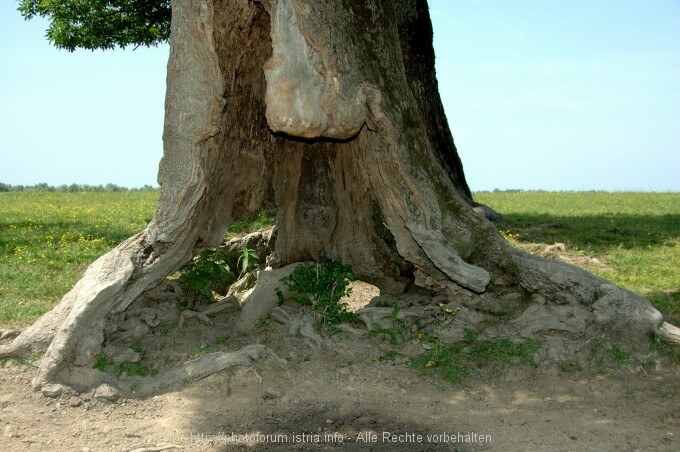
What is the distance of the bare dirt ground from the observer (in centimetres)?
486

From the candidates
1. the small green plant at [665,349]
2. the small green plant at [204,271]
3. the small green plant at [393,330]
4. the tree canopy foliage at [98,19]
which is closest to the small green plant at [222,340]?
the small green plant at [204,271]

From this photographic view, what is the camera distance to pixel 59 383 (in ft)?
18.4

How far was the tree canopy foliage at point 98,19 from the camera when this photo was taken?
506 inches

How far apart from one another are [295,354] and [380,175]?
172 centimetres

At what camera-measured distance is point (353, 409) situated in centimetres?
523

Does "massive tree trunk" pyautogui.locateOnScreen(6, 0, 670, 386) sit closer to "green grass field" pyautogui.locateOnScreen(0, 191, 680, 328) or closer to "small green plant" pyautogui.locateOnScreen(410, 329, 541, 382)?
"small green plant" pyautogui.locateOnScreen(410, 329, 541, 382)

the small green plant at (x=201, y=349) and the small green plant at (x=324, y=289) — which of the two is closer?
the small green plant at (x=201, y=349)

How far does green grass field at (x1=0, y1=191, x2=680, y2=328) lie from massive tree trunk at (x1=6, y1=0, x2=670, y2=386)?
160 cm

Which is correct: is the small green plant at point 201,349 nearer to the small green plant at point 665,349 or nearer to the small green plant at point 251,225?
the small green plant at point 665,349

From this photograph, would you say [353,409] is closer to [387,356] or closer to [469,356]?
[387,356]

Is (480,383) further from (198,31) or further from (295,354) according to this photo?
(198,31)

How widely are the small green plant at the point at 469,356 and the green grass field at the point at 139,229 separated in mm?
2301

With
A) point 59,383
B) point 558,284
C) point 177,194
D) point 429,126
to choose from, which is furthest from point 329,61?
point 429,126

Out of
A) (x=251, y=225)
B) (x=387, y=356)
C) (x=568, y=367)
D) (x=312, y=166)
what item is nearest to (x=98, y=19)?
(x=251, y=225)
